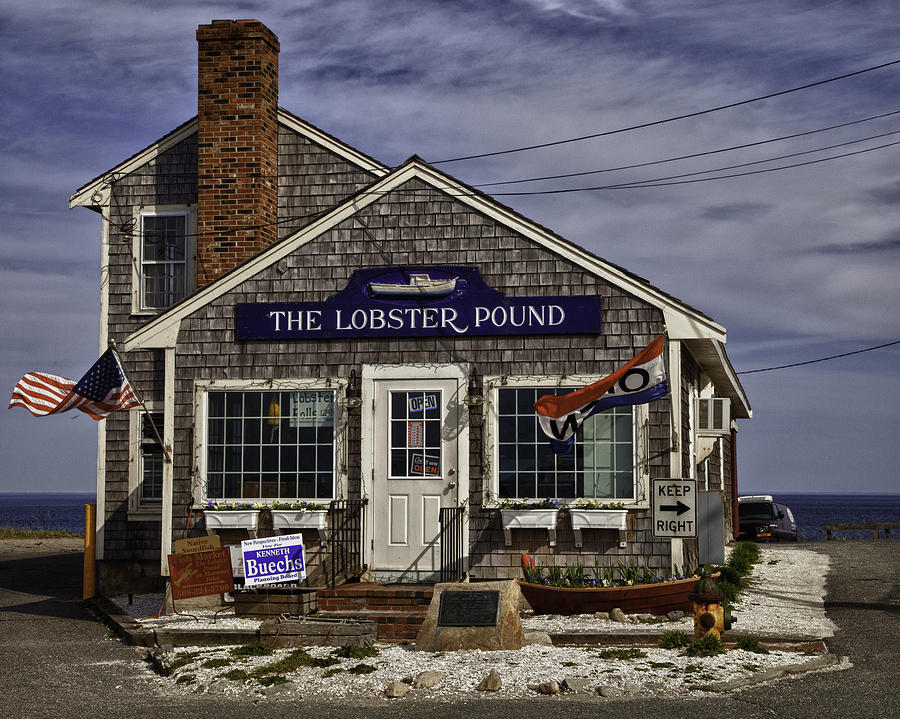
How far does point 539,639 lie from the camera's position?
1041cm

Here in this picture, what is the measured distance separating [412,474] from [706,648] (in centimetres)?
478

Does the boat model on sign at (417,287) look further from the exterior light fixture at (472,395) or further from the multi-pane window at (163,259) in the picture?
the multi-pane window at (163,259)

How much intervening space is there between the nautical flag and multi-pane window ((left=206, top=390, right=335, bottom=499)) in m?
2.99

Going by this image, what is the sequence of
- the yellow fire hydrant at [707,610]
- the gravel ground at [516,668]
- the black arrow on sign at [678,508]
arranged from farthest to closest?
the black arrow on sign at [678,508]
the yellow fire hydrant at [707,610]
the gravel ground at [516,668]

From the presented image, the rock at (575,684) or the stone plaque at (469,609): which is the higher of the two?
the stone plaque at (469,609)

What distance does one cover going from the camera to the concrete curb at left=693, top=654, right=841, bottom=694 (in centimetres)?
856

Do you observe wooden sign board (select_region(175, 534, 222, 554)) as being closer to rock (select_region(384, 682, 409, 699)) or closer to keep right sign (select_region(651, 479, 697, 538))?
rock (select_region(384, 682, 409, 699))

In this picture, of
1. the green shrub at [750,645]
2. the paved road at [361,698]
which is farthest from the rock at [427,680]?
the green shrub at [750,645]

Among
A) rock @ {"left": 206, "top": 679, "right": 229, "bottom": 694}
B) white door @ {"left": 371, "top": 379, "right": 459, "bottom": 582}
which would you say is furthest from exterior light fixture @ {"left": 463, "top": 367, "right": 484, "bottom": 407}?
rock @ {"left": 206, "top": 679, "right": 229, "bottom": 694}

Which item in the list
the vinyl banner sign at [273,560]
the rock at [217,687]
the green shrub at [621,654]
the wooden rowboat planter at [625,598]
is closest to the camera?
the rock at [217,687]

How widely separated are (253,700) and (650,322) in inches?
267

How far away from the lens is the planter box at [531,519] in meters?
12.8

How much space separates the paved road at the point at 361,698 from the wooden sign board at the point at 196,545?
127 centimetres

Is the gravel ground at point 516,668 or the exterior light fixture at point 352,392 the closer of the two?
the gravel ground at point 516,668
